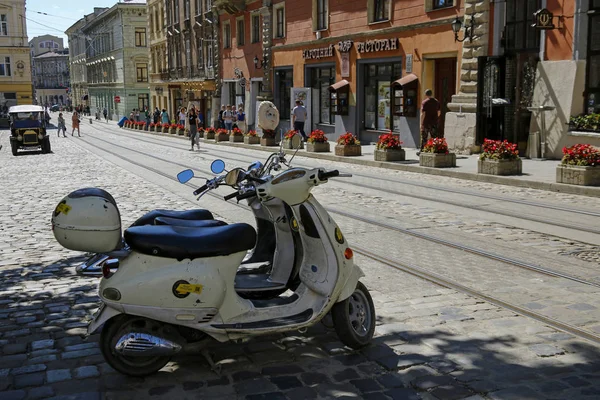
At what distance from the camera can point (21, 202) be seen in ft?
41.8

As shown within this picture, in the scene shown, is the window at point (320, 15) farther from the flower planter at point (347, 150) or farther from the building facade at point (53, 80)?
the building facade at point (53, 80)

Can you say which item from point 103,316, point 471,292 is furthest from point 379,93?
point 103,316

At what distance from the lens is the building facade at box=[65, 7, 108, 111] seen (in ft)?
318

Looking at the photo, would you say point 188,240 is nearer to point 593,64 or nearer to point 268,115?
point 593,64

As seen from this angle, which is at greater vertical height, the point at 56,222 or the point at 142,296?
the point at 56,222

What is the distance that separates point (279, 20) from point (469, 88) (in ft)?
53.1

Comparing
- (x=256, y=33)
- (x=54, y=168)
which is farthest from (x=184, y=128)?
(x=54, y=168)

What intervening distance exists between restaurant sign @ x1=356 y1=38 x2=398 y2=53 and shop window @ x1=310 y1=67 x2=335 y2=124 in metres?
3.18

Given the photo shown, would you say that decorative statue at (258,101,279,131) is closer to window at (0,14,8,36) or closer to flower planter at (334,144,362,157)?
flower planter at (334,144,362,157)

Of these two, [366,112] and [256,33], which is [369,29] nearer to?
[366,112]

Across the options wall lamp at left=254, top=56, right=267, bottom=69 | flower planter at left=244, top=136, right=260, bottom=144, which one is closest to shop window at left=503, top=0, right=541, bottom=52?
flower planter at left=244, top=136, right=260, bottom=144

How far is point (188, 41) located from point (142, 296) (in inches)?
1964

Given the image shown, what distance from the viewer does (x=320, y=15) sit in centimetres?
3066

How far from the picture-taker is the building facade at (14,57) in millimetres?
73375
